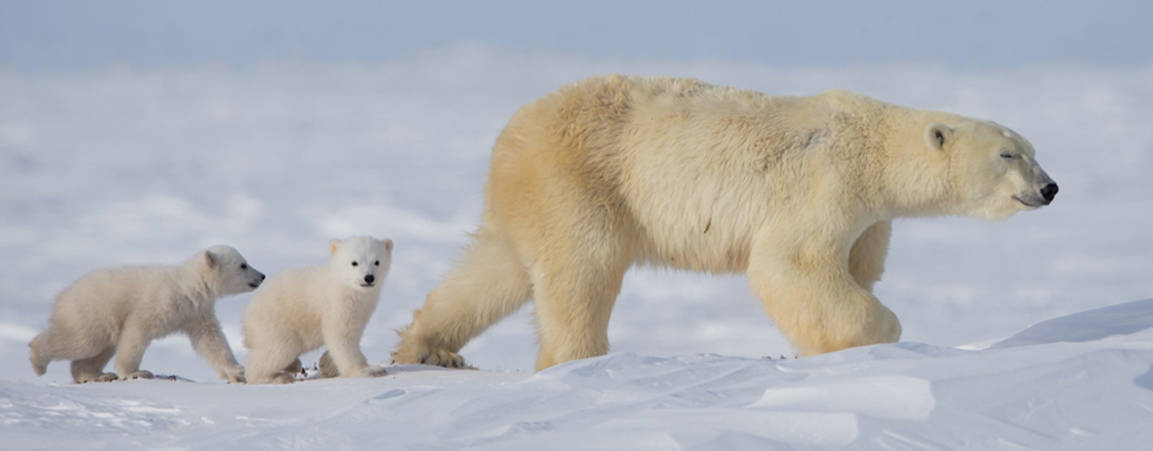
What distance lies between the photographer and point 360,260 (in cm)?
827

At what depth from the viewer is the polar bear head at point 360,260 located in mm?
8234

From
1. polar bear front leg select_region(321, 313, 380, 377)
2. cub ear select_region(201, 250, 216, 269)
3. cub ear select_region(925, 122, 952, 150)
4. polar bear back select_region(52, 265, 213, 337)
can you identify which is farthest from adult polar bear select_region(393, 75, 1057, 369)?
polar bear back select_region(52, 265, 213, 337)

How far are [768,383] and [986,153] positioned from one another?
112 inches

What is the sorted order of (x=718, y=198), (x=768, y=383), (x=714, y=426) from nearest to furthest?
(x=714, y=426) < (x=768, y=383) < (x=718, y=198)

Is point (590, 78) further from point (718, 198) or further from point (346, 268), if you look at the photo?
point (346, 268)

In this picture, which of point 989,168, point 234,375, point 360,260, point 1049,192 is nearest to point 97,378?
point 234,375

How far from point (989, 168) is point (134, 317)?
5.46 metres

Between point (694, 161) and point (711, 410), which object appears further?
point (694, 161)

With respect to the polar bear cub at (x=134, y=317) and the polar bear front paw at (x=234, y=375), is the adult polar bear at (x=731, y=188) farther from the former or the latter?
the polar bear cub at (x=134, y=317)

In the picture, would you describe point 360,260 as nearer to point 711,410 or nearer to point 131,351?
point 131,351

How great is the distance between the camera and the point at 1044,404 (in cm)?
551

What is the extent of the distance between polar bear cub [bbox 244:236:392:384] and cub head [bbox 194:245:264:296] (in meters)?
0.51

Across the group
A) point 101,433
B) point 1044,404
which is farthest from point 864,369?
point 101,433

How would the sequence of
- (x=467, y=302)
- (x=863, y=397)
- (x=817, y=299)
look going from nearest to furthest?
(x=863, y=397)
(x=817, y=299)
(x=467, y=302)
